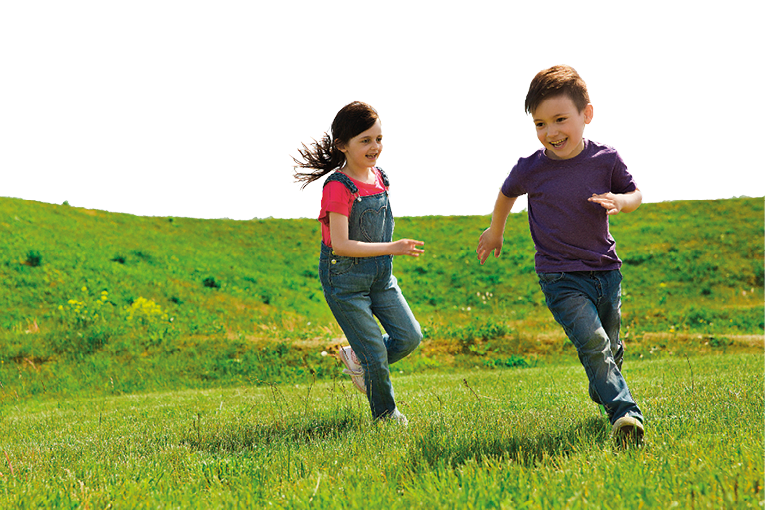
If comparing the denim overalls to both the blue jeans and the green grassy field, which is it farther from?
the green grassy field

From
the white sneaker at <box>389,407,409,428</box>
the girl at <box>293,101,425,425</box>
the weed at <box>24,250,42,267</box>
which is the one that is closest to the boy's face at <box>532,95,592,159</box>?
the girl at <box>293,101,425,425</box>

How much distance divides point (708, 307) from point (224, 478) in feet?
59.5

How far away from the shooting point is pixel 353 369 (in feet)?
16.4

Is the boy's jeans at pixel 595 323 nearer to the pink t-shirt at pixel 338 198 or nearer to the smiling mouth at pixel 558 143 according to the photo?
the smiling mouth at pixel 558 143

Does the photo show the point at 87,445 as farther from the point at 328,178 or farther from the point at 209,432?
the point at 328,178

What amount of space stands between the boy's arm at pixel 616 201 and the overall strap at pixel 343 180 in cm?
179

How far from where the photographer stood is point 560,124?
163 inches

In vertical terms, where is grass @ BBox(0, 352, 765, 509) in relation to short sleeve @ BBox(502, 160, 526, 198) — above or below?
below

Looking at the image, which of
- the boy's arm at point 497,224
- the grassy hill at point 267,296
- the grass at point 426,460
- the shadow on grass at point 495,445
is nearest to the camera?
the grass at point 426,460

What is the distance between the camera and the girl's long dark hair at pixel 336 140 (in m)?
4.78

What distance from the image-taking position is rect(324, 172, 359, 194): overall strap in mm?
4680

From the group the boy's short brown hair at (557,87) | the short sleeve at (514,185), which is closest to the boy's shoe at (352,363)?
the short sleeve at (514,185)

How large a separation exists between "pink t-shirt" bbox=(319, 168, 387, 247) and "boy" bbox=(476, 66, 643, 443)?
46.3 inches

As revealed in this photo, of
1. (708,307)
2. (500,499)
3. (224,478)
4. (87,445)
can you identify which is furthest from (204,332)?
(708,307)
